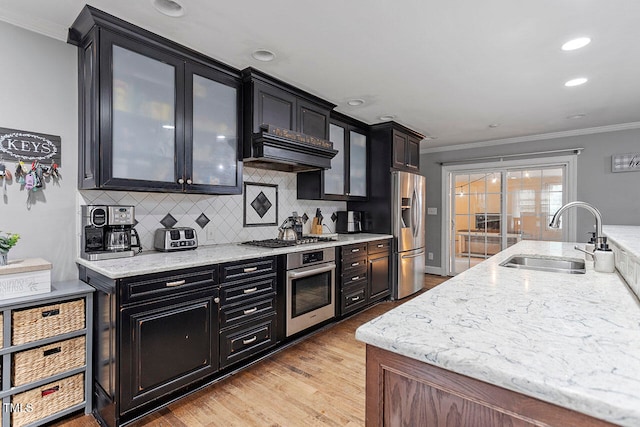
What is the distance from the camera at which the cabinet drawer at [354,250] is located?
3479 millimetres

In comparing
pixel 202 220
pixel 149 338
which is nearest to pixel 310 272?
pixel 202 220

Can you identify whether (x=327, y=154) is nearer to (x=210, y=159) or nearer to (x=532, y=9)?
(x=210, y=159)

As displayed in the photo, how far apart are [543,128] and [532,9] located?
3.25 metres

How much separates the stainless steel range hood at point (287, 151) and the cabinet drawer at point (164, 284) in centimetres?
110

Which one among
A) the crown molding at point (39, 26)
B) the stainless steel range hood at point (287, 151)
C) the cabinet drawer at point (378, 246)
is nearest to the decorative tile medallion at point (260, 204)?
the stainless steel range hood at point (287, 151)

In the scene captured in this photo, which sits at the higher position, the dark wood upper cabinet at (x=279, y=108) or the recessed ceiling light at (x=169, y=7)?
the recessed ceiling light at (x=169, y=7)

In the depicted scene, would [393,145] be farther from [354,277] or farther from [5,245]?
[5,245]

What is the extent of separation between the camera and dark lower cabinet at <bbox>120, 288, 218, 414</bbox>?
1817mm

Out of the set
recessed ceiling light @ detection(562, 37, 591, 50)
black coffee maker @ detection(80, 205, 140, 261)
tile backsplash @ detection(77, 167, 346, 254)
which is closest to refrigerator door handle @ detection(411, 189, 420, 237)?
tile backsplash @ detection(77, 167, 346, 254)

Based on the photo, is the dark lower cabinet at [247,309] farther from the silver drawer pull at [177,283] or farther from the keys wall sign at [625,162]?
the keys wall sign at [625,162]

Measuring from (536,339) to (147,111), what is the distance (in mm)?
2420

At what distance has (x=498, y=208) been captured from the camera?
5379 mm

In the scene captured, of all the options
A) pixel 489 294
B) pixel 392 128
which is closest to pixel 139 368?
pixel 489 294

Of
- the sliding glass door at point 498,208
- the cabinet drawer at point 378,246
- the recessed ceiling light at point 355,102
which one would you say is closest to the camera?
the recessed ceiling light at point 355,102
